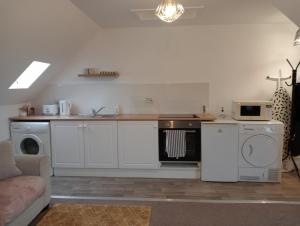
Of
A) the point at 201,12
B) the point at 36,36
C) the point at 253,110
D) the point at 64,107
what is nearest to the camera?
the point at 36,36

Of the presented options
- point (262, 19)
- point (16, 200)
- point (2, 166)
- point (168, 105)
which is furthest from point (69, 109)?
point (262, 19)

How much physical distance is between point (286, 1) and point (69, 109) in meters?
3.48

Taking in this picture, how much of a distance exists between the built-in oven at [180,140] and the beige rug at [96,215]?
1068 mm

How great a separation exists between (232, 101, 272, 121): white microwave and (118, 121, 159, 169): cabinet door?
1230mm

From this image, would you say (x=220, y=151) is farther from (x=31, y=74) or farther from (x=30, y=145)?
(x=31, y=74)

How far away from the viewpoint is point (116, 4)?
317 centimetres

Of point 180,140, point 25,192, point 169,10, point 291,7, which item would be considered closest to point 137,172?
point 180,140

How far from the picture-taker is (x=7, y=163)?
2.65m

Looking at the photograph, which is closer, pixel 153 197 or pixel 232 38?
pixel 153 197

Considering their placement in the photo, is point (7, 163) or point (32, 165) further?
point (32, 165)

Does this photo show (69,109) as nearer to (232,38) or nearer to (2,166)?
(2,166)

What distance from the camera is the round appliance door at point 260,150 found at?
366 cm

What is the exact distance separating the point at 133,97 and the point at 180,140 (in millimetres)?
1174

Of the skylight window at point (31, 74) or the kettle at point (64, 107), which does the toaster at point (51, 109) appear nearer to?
the kettle at point (64, 107)
